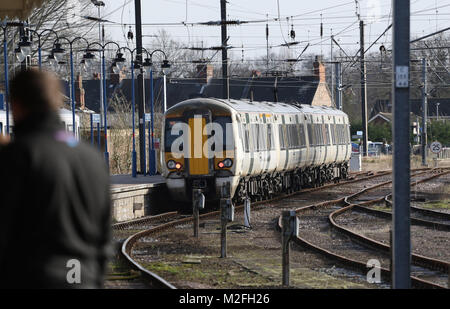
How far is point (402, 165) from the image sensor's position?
30.2 ft

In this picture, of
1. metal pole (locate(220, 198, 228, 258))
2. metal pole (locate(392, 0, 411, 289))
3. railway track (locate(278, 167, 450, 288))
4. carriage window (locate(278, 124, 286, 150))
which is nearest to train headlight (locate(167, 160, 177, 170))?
railway track (locate(278, 167, 450, 288))

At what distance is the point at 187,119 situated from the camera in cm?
2334

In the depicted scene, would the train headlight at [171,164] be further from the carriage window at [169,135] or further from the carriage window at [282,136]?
the carriage window at [282,136]

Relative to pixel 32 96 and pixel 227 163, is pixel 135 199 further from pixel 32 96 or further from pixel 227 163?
pixel 32 96

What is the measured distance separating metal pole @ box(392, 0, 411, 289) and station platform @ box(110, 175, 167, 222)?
42.8ft

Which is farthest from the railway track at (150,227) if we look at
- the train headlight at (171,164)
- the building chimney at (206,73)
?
the building chimney at (206,73)

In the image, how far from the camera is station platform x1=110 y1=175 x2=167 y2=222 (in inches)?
875

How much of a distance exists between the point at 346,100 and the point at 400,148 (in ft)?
262

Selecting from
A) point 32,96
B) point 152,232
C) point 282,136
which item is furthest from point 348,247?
point 32,96

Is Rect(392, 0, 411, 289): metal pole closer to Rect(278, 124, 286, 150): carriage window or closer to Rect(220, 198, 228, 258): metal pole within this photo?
Rect(220, 198, 228, 258): metal pole

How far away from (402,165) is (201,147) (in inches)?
564
